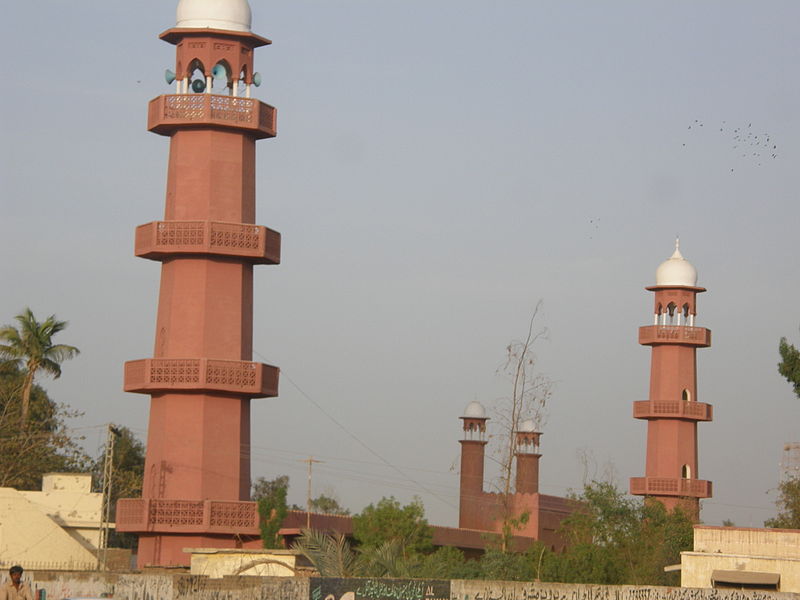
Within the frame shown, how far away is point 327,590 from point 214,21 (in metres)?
23.0

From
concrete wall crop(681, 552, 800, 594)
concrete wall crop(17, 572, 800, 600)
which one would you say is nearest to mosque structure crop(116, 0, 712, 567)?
concrete wall crop(681, 552, 800, 594)

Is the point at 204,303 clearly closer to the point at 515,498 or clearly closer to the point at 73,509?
the point at 73,509

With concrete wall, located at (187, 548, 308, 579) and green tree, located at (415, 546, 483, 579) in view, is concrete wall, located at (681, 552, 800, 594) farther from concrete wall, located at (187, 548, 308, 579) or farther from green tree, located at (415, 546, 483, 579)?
concrete wall, located at (187, 548, 308, 579)

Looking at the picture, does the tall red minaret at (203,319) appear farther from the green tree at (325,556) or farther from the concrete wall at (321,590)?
the concrete wall at (321,590)

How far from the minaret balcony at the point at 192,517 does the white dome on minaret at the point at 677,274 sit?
31.4 m

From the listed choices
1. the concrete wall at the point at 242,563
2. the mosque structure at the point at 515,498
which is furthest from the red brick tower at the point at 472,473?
the concrete wall at the point at 242,563

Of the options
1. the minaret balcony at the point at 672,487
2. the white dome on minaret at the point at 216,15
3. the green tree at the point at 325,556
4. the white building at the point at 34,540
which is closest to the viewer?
the green tree at the point at 325,556

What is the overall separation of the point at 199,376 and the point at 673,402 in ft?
98.1

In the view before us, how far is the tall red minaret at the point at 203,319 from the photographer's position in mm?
41750

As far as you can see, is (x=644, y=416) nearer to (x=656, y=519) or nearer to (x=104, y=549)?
(x=656, y=519)

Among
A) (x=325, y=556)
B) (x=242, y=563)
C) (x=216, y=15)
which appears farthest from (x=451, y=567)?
(x=216, y=15)

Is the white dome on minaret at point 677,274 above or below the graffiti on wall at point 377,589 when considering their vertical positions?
above

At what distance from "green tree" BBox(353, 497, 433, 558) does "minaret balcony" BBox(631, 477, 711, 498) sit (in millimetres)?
11499

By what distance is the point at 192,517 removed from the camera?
136ft
